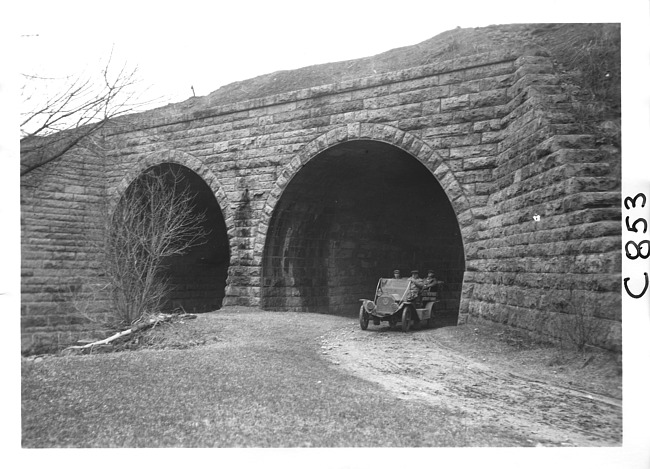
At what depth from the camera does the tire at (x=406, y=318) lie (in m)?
10.6

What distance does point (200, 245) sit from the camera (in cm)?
1733

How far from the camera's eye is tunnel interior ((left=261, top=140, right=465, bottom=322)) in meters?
13.5

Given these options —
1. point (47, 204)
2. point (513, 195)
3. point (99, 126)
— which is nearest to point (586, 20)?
point (513, 195)

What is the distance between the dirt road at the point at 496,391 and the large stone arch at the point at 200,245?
23.4 ft

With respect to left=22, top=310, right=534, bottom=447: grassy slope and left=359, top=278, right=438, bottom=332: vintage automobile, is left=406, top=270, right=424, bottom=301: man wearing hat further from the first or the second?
left=22, top=310, right=534, bottom=447: grassy slope

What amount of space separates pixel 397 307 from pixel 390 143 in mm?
3416

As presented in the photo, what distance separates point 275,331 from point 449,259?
8864mm

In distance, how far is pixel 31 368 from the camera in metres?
7.18

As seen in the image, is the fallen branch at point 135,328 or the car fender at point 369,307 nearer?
the fallen branch at point 135,328

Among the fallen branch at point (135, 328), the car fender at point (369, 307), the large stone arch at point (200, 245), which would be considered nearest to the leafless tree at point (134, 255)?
the fallen branch at point (135, 328)

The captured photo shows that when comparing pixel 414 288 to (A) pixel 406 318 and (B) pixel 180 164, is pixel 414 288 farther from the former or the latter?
(B) pixel 180 164

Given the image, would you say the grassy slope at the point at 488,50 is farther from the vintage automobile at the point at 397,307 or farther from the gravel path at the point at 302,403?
the vintage automobile at the point at 397,307

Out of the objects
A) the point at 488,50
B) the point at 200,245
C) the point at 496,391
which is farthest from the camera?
the point at 200,245

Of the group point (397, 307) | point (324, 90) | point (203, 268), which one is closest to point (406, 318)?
point (397, 307)
